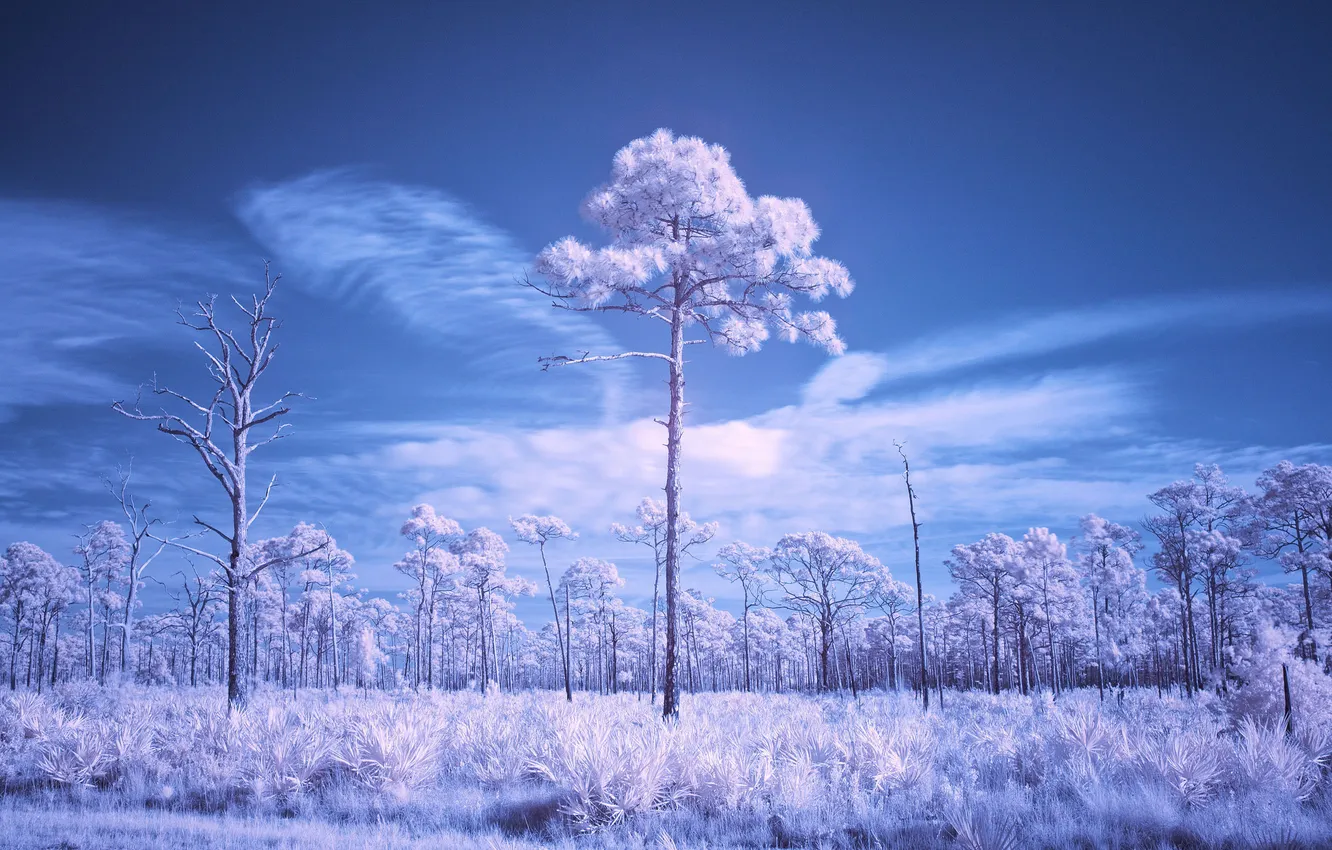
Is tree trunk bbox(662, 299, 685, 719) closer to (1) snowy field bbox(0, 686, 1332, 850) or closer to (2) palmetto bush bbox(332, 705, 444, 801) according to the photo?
(1) snowy field bbox(0, 686, 1332, 850)

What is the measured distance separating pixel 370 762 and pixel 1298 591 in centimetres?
5394

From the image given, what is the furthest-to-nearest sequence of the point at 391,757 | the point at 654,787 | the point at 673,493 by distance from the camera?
the point at 673,493 → the point at 391,757 → the point at 654,787

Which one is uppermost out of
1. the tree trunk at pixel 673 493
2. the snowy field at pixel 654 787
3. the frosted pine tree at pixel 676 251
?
the frosted pine tree at pixel 676 251

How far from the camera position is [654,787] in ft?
22.5

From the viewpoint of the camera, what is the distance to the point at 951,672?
258ft

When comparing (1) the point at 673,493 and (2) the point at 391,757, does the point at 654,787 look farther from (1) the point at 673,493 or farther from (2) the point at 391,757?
(1) the point at 673,493

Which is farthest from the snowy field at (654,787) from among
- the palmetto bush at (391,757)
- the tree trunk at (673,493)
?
the tree trunk at (673,493)

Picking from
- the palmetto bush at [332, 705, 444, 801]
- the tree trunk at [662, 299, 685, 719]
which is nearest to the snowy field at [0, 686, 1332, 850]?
the palmetto bush at [332, 705, 444, 801]

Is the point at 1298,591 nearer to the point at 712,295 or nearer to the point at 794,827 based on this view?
the point at 712,295

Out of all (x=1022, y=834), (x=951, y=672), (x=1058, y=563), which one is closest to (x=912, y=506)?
(x=1058, y=563)

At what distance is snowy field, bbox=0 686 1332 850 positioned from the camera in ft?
20.0

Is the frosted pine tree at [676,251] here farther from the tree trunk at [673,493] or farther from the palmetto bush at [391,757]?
the palmetto bush at [391,757]

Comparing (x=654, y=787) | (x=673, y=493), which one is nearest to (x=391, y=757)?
(x=654, y=787)

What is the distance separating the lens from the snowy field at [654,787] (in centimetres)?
608
